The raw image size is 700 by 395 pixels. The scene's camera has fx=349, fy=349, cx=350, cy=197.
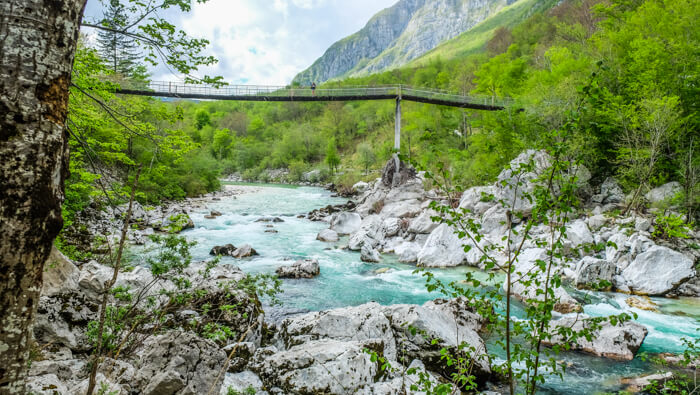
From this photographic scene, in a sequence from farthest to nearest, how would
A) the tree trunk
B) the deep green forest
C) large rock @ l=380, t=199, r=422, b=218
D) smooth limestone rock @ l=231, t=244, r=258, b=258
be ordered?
1. large rock @ l=380, t=199, r=422, b=218
2. smooth limestone rock @ l=231, t=244, r=258, b=258
3. the deep green forest
4. the tree trunk

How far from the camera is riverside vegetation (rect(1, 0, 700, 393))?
2.52 m

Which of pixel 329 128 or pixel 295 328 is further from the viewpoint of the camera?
pixel 329 128

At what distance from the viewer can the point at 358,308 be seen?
234 inches

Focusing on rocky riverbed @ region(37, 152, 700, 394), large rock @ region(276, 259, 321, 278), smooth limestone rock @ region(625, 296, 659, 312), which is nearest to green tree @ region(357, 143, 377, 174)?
rocky riverbed @ region(37, 152, 700, 394)

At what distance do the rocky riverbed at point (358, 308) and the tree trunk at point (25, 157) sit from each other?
54.4 inches

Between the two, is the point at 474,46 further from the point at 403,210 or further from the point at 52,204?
the point at 52,204

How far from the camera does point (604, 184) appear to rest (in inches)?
627

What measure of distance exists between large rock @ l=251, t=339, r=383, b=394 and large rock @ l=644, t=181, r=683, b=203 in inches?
538

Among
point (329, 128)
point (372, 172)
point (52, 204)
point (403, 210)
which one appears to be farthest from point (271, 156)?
point (52, 204)

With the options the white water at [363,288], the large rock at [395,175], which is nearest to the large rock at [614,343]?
the white water at [363,288]

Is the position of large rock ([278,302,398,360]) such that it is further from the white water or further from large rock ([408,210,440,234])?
large rock ([408,210,440,234])

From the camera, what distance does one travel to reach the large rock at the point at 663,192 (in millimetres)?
12430

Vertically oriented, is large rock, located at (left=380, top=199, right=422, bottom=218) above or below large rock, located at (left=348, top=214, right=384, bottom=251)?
above

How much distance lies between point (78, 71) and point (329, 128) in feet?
197
